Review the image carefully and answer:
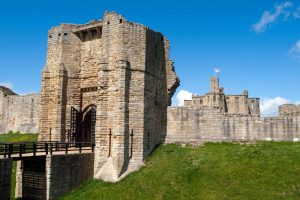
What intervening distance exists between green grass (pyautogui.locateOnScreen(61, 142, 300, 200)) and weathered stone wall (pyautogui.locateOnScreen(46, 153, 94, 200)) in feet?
1.54

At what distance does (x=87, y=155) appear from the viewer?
2066cm

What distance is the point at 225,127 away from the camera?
74.9 ft

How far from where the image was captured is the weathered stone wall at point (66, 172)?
18.0m

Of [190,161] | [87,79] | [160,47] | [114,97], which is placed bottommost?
[190,161]

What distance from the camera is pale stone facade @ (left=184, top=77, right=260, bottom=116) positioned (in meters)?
67.3

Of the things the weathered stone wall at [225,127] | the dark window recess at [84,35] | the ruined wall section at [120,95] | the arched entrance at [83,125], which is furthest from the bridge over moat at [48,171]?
the dark window recess at [84,35]

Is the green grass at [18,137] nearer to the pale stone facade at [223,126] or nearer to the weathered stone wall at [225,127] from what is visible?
the pale stone facade at [223,126]

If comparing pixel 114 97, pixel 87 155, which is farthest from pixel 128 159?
pixel 114 97

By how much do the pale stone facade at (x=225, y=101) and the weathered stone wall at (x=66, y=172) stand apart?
158ft

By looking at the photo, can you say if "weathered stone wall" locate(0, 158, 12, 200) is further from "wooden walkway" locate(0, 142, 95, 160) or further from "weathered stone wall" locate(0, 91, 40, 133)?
"weathered stone wall" locate(0, 91, 40, 133)

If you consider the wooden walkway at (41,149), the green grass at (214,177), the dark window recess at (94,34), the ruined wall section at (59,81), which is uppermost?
the dark window recess at (94,34)

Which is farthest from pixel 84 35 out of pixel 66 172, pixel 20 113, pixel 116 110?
pixel 20 113

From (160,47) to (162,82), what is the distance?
2448 mm

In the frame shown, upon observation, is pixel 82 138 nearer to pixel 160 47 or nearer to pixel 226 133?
pixel 160 47
